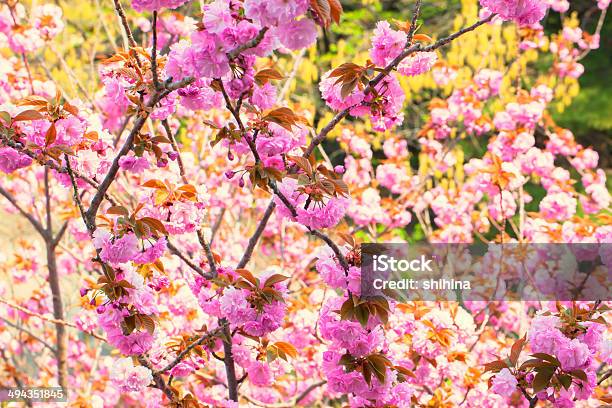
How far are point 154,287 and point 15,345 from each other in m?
2.86

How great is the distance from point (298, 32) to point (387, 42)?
1.63 ft

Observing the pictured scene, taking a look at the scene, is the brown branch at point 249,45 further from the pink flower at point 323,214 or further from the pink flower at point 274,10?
the pink flower at point 323,214

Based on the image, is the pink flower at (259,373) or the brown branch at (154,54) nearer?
the brown branch at (154,54)

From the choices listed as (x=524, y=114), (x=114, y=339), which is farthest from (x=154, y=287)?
(x=524, y=114)

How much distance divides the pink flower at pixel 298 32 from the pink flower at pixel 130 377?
97 cm

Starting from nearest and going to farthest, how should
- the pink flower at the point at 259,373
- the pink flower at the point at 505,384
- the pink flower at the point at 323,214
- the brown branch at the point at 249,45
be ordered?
the brown branch at the point at 249,45 < the pink flower at the point at 323,214 < the pink flower at the point at 505,384 < the pink flower at the point at 259,373

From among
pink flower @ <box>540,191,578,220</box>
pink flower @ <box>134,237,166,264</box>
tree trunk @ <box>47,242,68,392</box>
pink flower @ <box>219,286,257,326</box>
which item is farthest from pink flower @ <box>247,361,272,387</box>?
pink flower @ <box>540,191,578,220</box>

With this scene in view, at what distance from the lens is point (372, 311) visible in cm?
147

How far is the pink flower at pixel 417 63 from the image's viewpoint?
1703mm

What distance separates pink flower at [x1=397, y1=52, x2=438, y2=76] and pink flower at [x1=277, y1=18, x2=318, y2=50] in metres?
0.53
